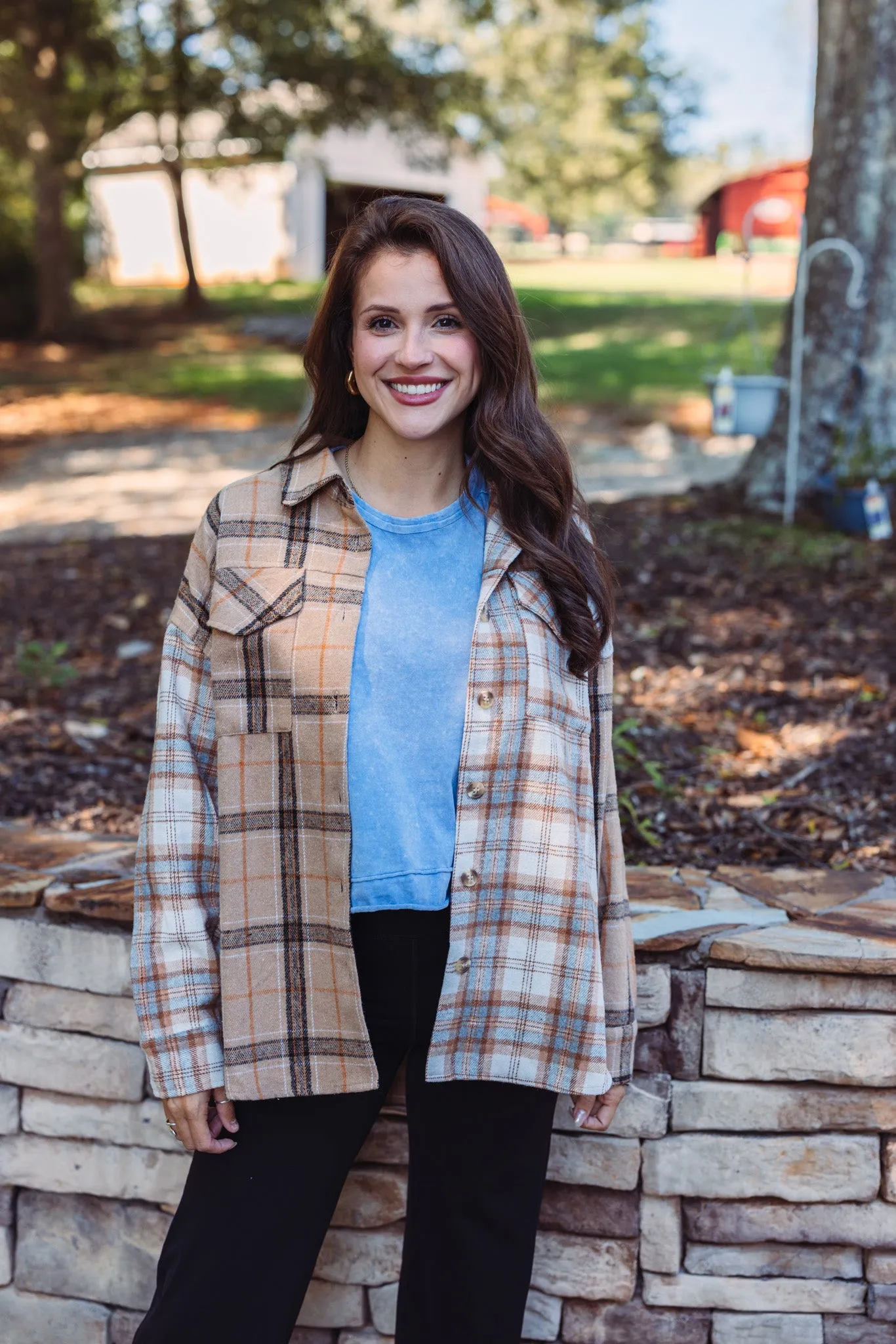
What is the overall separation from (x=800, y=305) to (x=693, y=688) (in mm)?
2460

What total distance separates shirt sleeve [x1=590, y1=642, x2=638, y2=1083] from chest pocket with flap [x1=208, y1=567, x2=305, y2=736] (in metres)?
0.47

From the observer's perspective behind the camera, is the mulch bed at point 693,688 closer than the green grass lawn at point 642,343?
Yes

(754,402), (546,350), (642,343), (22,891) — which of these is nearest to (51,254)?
(546,350)

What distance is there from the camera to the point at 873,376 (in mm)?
5906

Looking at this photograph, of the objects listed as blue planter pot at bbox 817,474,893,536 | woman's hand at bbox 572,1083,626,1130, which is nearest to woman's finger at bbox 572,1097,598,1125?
woman's hand at bbox 572,1083,626,1130

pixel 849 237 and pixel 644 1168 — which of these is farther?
pixel 849 237

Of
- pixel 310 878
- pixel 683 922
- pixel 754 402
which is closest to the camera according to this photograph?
pixel 310 878

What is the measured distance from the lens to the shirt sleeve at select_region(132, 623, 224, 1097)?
6.06 ft

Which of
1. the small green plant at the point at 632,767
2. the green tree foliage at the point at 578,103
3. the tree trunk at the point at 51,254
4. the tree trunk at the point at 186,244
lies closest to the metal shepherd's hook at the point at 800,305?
the small green plant at the point at 632,767

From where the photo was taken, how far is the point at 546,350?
16062mm

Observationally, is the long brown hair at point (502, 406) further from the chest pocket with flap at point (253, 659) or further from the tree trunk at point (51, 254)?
the tree trunk at point (51, 254)

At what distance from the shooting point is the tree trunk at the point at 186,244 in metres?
20.2

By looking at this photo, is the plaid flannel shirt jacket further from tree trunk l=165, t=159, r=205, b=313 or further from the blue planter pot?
tree trunk l=165, t=159, r=205, b=313

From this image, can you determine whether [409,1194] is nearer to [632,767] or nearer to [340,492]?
[340,492]
